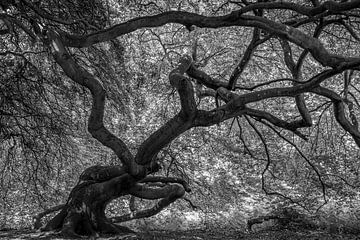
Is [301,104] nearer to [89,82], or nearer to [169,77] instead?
[169,77]

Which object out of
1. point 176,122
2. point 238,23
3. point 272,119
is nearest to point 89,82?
point 176,122

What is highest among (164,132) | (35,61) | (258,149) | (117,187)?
(258,149)

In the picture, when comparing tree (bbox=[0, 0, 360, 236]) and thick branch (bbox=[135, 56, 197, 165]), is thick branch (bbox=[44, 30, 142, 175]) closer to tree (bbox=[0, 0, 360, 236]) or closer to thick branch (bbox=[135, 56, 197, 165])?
tree (bbox=[0, 0, 360, 236])

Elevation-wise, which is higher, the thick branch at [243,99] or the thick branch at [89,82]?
the thick branch at [243,99]

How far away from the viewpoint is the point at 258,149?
559 inches

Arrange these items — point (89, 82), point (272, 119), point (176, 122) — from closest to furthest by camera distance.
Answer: point (89, 82), point (176, 122), point (272, 119)

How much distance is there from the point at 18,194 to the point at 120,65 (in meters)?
5.98

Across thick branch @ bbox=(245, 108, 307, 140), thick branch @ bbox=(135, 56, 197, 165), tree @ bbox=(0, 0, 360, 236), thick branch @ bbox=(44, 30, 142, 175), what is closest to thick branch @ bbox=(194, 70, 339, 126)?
tree @ bbox=(0, 0, 360, 236)

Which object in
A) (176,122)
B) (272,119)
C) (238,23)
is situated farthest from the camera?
(272,119)

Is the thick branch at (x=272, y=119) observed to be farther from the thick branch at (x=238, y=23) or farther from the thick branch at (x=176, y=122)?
the thick branch at (x=238, y=23)

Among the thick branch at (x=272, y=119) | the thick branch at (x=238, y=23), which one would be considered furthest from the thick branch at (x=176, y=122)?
the thick branch at (x=272, y=119)

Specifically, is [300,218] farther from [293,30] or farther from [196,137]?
[293,30]

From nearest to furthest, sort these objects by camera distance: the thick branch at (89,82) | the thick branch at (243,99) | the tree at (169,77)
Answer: the thick branch at (89,82) < the tree at (169,77) < the thick branch at (243,99)

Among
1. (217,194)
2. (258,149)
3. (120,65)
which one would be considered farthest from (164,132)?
(258,149)
